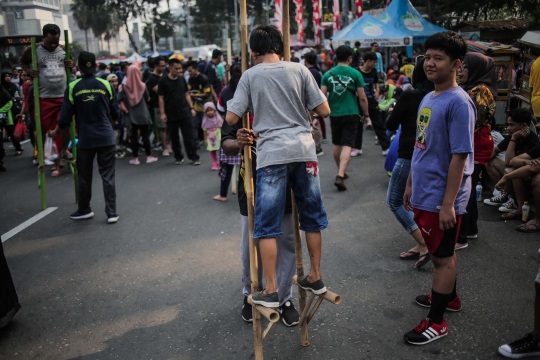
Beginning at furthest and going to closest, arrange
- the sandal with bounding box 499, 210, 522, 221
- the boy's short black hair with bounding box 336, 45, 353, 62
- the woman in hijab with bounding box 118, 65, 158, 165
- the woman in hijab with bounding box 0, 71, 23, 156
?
1. the woman in hijab with bounding box 0, 71, 23, 156
2. the woman in hijab with bounding box 118, 65, 158, 165
3. the boy's short black hair with bounding box 336, 45, 353, 62
4. the sandal with bounding box 499, 210, 522, 221

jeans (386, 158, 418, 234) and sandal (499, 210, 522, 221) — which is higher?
jeans (386, 158, 418, 234)

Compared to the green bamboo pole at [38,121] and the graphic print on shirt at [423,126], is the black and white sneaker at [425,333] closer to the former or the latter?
the graphic print on shirt at [423,126]

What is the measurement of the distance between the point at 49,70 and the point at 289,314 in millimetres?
5619

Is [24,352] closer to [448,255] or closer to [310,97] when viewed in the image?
[310,97]

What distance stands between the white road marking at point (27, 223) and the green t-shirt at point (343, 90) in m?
4.21

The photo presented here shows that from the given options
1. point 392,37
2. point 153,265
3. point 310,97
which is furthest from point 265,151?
point 392,37

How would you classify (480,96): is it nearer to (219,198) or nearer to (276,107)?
(276,107)

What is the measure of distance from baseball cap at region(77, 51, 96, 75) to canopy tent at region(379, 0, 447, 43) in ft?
46.5

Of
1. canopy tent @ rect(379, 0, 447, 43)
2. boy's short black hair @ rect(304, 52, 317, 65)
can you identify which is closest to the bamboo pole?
boy's short black hair @ rect(304, 52, 317, 65)

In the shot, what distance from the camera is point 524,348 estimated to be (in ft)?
10.3

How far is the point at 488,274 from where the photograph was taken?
447cm

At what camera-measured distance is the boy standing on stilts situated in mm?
3098

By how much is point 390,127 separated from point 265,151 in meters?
1.94

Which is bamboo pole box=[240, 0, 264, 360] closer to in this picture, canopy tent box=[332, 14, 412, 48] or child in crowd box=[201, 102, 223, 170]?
child in crowd box=[201, 102, 223, 170]
